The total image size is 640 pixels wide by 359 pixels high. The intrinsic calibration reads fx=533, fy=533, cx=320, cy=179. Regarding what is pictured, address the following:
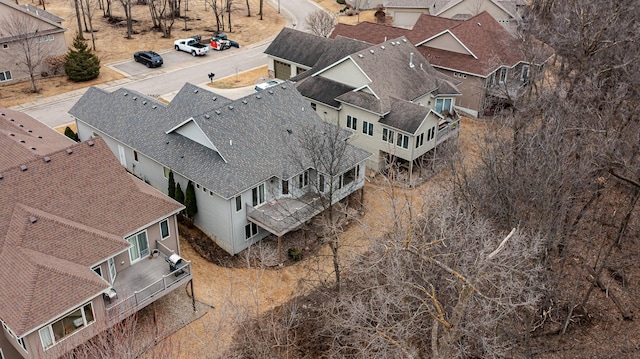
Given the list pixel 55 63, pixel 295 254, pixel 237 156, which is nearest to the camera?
pixel 295 254

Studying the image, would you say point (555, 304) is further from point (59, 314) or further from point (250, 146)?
point (59, 314)

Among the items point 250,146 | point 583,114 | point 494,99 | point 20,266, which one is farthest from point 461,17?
point 20,266

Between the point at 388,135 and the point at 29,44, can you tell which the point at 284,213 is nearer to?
the point at 388,135

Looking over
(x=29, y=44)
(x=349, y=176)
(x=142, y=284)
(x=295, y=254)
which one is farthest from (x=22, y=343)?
(x=29, y=44)

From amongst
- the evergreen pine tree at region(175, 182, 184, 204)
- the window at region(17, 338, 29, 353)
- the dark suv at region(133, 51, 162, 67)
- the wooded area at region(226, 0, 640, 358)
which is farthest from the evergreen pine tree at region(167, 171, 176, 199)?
the dark suv at region(133, 51, 162, 67)

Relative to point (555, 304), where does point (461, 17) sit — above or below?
above

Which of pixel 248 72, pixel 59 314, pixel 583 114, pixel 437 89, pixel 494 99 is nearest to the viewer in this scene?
pixel 59 314
